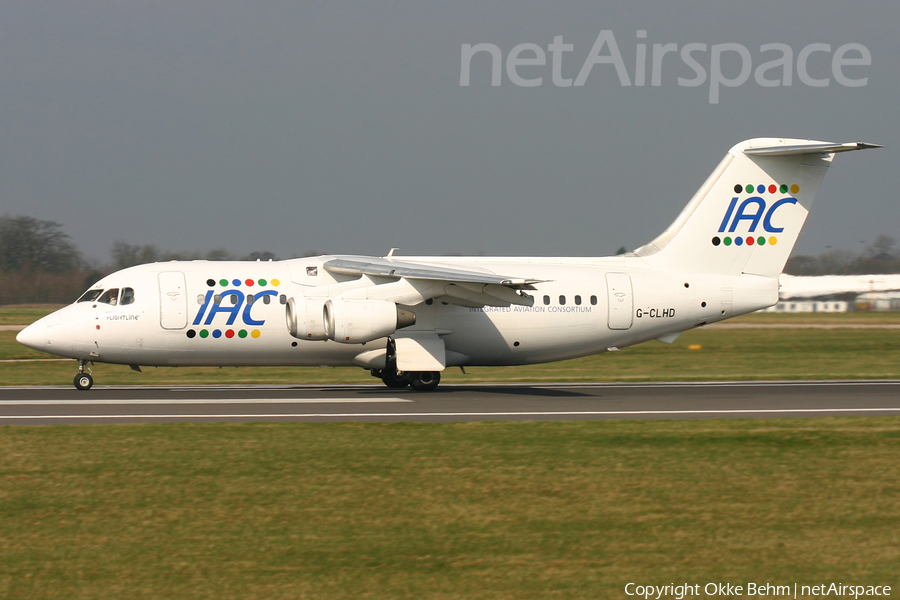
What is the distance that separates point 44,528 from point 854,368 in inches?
1002

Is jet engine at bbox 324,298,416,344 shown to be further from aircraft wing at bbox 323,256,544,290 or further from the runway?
the runway

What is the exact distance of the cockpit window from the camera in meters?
20.9

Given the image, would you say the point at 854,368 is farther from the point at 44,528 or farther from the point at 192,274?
the point at 44,528

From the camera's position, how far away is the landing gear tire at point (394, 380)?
21.9 metres

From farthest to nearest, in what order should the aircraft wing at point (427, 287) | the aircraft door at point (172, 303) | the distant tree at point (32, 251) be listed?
the distant tree at point (32, 251) → the aircraft door at point (172, 303) → the aircraft wing at point (427, 287)

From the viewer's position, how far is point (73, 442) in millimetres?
12305

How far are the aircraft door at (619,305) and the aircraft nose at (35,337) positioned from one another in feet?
41.8

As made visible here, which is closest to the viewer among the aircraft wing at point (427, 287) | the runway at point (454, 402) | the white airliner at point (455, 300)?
the runway at point (454, 402)

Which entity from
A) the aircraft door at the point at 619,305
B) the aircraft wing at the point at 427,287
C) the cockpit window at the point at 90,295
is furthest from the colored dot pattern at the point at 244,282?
the aircraft door at the point at 619,305

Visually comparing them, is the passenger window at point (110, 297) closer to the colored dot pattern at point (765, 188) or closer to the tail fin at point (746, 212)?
the tail fin at point (746, 212)

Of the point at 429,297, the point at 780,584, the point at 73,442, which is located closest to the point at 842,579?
the point at 780,584

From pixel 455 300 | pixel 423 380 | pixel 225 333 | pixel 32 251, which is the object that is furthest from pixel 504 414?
pixel 32 251

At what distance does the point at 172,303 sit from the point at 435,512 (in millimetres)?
13295

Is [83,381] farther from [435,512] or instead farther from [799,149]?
[799,149]
